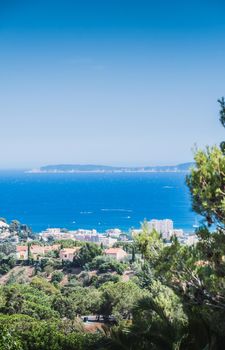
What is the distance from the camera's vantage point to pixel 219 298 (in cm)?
427

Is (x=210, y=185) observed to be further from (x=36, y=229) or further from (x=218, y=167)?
(x=36, y=229)

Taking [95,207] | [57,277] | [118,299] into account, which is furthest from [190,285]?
[95,207]

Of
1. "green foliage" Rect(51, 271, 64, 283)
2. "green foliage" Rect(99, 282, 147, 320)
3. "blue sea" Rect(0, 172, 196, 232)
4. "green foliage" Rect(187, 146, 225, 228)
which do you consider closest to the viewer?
"green foliage" Rect(187, 146, 225, 228)

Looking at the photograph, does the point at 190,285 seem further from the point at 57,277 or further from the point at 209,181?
the point at 57,277

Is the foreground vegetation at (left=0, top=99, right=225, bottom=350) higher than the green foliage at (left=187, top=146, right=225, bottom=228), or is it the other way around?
the green foliage at (left=187, top=146, right=225, bottom=228)

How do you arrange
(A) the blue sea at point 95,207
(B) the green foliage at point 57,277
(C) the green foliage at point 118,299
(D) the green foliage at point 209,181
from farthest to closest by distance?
(A) the blue sea at point 95,207, (B) the green foliage at point 57,277, (C) the green foliage at point 118,299, (D) the green foliage at point 209,181

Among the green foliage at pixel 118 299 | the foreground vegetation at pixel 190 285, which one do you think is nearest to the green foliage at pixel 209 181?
the foreground vegetation at pixel 190 285

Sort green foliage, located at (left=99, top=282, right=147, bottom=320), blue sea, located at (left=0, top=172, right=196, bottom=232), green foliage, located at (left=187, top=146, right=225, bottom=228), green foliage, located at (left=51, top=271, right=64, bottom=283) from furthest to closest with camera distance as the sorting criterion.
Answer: blue sea, located at (left=0, top=172, right=196, bottom=232) → green foliage, located at (left=51, top=271, right=64, bottom=283) → green foliage, located at (left=99, top=282, right=147, bottom=320) → green foliage, located at (left=187, top=146, right=225, bottom=228)

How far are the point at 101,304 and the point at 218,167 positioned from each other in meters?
16.7

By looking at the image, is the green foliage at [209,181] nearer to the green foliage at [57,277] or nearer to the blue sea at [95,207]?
the green foliage at [57,277]

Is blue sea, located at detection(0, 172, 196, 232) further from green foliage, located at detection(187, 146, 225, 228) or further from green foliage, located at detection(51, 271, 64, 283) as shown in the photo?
green foliage, located at detection(187, 146, 225, 228)

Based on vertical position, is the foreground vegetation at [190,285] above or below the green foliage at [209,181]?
below

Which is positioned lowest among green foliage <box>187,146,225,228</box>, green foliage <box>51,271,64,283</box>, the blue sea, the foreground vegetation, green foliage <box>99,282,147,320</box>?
the blue sea

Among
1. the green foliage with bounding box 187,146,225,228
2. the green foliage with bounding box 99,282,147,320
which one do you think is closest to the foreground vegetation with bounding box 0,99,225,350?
the green foliage with bounding box 187,146,225,228
